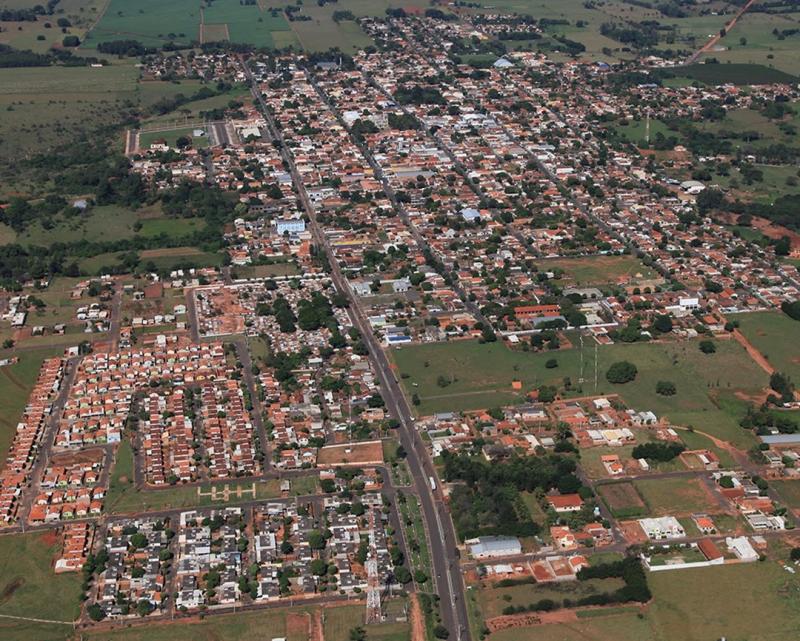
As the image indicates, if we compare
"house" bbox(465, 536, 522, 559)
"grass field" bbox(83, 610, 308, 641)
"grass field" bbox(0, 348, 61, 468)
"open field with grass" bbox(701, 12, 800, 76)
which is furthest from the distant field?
"grass field" bbox(83, 610, 308, 641)

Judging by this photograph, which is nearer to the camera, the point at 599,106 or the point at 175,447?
the point at 175,447

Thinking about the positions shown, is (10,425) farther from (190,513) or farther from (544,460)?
(544,460)

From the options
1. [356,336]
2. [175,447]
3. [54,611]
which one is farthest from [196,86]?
[54,611]

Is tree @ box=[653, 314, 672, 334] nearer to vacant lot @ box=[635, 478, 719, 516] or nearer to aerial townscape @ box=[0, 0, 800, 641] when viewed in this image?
aerial townscape @ box=[0, 0, 800, 641]

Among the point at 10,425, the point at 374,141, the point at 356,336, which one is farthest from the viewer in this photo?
the point at 374,141

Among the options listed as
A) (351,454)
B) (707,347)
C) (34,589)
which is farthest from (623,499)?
(34,589)

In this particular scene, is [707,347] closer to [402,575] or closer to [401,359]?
[401,359]

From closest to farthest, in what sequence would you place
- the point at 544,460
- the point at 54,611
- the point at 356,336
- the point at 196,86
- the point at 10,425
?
the point at 54,611 < the point at 544,460 < the point at 10,425 < the point at 356,336 < the point at 196,86
